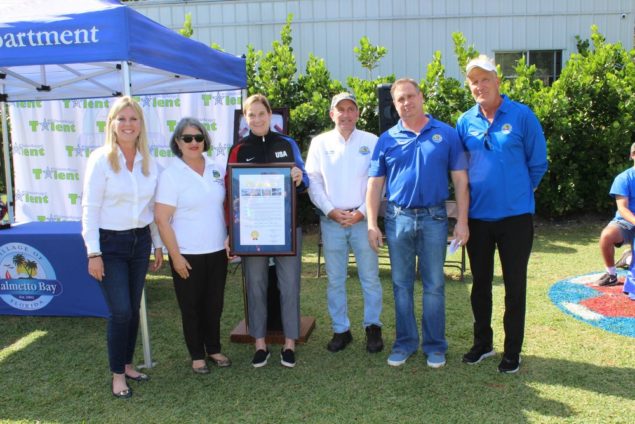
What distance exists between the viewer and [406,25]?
11055 mm

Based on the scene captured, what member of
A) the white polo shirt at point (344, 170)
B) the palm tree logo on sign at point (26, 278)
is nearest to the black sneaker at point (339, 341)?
the white polo shirt at point (344, 170)

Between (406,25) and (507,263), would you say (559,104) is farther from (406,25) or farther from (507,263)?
(507,263)

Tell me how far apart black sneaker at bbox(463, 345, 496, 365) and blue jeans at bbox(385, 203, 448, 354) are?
168 mm

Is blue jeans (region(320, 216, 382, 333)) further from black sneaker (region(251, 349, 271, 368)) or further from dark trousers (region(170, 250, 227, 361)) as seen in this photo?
dark trousers (region(170, 250, 227, 361))

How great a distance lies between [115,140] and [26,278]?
91.5 inches

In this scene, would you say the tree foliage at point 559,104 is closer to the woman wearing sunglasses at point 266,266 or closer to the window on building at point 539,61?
the window on building at point 539,61

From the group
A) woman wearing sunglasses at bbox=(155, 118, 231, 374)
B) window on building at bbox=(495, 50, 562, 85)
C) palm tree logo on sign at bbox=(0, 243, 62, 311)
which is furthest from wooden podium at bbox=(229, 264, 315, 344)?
window on building at bbox=(495, 50, 562, 85)

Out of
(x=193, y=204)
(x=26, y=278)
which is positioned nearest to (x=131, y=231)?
(x=193, y=204)

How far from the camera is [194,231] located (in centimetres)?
353

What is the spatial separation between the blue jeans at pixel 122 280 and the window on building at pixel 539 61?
9.83 m

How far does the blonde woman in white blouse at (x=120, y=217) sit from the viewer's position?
10.5ft

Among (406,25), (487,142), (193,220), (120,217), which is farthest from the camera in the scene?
(406,25)

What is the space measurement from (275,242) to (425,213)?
3.34 feet

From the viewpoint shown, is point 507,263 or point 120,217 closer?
point 120,217
